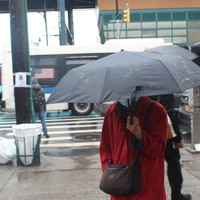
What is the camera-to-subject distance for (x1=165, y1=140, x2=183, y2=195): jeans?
11.8 feet

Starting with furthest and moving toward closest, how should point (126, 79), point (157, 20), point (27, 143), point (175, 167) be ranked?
point (157, 20) < point (27, 143) < point (175, 167) < point (126, 79)

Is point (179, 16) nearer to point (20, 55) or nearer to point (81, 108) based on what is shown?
point (81, 108)

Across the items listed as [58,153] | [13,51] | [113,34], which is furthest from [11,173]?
[113,34]

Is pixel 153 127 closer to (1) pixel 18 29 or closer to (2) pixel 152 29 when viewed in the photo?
(1) pixel 18 29

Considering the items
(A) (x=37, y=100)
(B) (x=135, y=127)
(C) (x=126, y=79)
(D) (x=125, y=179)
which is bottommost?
(A) (x=37, y=100)

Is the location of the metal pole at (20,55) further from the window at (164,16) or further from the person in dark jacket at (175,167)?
the window at (164,16)

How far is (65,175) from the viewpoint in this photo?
5.15 meters

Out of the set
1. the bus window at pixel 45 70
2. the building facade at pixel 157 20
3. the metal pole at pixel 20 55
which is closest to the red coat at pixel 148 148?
the metal pole at pixel 20 55

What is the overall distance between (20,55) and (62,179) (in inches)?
101

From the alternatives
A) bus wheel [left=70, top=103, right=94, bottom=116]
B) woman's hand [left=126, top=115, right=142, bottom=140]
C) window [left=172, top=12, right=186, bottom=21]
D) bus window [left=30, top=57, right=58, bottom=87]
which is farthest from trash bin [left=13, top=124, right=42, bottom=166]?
window [left=172, top=12, right=186, bottom=21]

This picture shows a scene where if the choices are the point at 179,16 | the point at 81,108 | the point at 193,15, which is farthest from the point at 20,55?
the point at 193,15

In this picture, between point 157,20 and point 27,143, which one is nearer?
point 27,143

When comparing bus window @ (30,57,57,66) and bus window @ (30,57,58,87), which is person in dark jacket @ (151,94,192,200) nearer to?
bus window @ (30,57,58,87)

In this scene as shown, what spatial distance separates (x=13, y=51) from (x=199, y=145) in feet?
14.4
